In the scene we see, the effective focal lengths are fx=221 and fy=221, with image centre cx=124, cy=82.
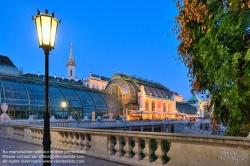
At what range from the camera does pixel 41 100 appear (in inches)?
1711

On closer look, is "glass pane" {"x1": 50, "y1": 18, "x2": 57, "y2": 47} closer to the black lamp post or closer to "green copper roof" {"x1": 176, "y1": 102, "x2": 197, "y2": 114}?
the black lamp post

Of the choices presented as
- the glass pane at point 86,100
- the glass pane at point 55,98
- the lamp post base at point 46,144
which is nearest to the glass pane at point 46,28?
the lamp post base at point 46,144

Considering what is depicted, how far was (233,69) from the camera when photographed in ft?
18.1

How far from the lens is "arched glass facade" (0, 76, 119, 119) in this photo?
38844mm

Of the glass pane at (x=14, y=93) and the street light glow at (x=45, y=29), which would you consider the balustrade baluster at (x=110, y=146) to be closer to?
the street light glow at (x=45, y=29)

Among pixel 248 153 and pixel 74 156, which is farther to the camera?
pixel 74 156

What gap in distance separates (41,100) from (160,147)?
136 ft

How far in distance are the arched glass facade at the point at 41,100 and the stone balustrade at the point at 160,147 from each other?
32572mm

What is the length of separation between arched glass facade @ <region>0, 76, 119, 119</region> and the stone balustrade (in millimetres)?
32572

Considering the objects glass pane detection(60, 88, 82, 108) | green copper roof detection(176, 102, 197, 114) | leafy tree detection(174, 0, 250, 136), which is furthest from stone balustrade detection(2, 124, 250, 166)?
green copper roof detection(176, 102, 197, 114)

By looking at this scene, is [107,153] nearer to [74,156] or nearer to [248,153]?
[74,156]

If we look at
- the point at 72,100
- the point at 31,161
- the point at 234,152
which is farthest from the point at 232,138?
the point at 72,100

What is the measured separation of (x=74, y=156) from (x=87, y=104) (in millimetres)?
45119

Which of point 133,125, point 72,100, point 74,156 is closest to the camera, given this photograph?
point 74,156
